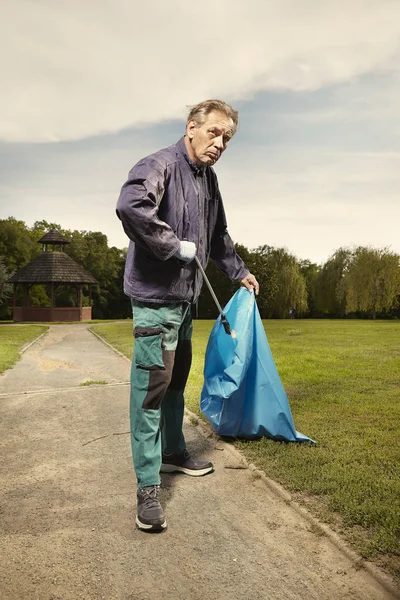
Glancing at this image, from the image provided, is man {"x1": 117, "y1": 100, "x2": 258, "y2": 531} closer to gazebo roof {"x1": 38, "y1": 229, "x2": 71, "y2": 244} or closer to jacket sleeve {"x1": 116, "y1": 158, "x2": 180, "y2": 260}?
jacket sleeve {"x1": 116, "y1": 158, "x2": 180, "y2": 260}

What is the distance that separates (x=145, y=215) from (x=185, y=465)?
1775 millimetres

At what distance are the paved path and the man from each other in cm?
26

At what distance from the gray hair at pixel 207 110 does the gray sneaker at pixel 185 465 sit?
2.16 meters

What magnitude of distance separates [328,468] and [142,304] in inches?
65.6

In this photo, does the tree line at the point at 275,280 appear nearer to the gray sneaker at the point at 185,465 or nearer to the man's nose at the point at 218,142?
the gray sneaker at the point at 185,465

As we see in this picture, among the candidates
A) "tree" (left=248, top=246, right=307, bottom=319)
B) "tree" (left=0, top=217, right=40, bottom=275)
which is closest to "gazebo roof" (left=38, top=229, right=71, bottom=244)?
"tree" (left=0, top=217, right=40, bottom=275)

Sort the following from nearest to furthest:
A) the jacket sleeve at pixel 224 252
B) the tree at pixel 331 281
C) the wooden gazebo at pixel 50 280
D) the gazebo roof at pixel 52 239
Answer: the jacket sleeve at pixel 224 252 < the wooden gazebo at pixel 50 280 < the gazebo roof at pixel 52 239 < the tree at pixel 331 281

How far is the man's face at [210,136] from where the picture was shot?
2816 mm

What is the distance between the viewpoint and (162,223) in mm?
2574

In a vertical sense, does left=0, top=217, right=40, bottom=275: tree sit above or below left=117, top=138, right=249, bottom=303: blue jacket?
above

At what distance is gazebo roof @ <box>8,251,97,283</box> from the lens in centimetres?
3161

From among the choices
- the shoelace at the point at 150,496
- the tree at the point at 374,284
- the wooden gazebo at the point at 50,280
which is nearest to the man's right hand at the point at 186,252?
the shoelace at the point at 150,496

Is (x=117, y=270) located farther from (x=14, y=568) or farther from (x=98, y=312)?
(x=14, y=568)

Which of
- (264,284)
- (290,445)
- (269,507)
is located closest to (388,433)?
(290,445)
